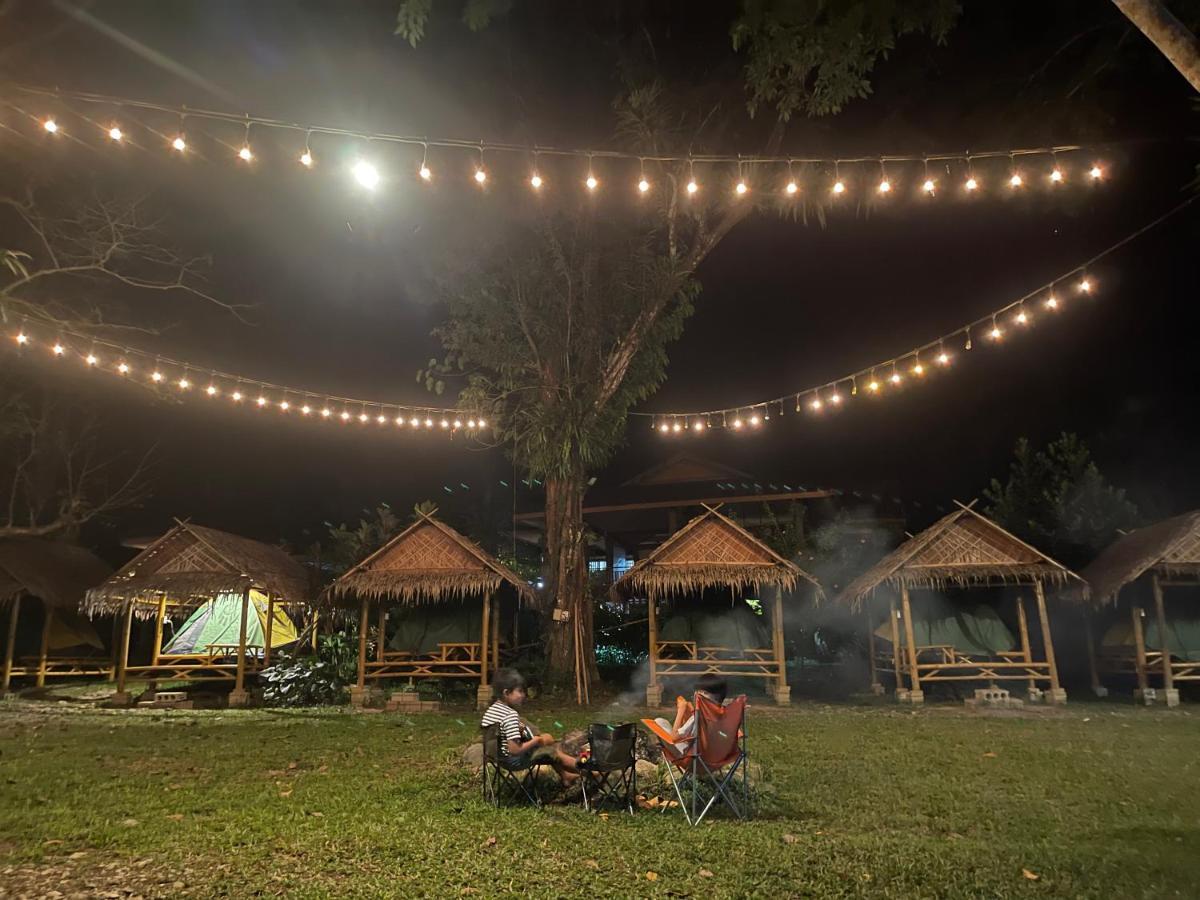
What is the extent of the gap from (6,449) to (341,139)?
60.5ft

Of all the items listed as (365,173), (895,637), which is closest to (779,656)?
(895,637)

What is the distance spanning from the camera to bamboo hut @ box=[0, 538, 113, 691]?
16.1 metres

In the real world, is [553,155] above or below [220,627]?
above

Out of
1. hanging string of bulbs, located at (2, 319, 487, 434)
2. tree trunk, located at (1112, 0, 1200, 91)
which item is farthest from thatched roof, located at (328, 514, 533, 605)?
tree trunk, located at (1112, 0, 1200, 91)

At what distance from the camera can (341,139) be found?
7828 millimetres

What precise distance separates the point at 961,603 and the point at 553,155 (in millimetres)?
12345

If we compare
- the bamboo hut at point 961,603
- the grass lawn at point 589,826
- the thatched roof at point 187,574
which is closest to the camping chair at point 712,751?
the grass lawn at point 589,826

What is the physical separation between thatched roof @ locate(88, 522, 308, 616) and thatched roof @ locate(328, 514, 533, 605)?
5.65 feet

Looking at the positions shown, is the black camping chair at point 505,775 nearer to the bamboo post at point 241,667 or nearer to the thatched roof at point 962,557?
the thatched roof at point 962,557

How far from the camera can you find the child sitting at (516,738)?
19.6 feet

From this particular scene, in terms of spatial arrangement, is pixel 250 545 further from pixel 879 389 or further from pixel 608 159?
pixel 879 389

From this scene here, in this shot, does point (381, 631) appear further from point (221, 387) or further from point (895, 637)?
point (895, 637)

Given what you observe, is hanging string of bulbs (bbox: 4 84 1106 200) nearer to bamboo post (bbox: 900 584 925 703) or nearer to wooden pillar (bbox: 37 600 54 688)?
bamboo post (bbox: 900 584 925 703)

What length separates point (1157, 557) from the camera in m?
13.0
